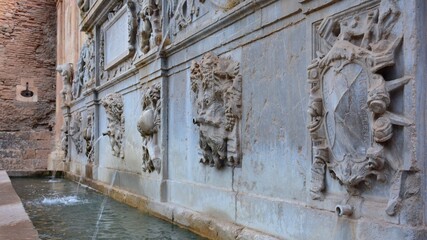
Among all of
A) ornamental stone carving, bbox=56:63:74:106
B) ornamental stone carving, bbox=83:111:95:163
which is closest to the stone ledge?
ornamental stone carving, bbox=83:111:95:163

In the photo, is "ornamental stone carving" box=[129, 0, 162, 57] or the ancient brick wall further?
the ancient brick wall

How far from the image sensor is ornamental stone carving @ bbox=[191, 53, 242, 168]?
388cm

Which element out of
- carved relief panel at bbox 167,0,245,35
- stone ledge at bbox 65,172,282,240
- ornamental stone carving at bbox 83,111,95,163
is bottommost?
stone ledge at bbox 65,172,282,240

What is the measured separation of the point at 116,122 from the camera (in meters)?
7.47

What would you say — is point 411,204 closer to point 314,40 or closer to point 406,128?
point 406,128

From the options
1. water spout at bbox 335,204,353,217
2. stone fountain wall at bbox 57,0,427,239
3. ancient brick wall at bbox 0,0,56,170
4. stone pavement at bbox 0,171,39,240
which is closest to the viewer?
stone fountain wall at bbox 57,0,427,239

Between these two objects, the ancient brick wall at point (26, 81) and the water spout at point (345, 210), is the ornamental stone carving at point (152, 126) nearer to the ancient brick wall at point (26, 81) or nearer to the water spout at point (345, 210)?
the water spout at point (345, 210)

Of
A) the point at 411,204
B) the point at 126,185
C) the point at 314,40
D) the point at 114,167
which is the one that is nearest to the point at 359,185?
the point at 411,204

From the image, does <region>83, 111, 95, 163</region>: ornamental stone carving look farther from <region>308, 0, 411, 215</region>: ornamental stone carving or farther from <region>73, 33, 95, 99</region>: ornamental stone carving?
<region>308, 0, 411, 215</region>: ornamental stone carving

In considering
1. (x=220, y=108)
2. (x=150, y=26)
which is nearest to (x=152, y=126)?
(x=150, y=26)

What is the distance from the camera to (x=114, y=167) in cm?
764

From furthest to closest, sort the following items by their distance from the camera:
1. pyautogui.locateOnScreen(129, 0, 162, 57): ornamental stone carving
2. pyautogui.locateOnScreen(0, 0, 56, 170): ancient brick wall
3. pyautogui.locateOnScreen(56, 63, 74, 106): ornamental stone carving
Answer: pyautogui.locateOnScreen(0, 0, 56, 170): ancient brick wall → pyautogui.locateOnScreen(56, 63, 74, 106): ornamental stone carving → pyautogui.locateOnScreen(129, 0, 162, 57): ornamental stone carving

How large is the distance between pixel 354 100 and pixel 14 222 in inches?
91.0

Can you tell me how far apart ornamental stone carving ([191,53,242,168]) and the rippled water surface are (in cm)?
84
